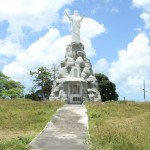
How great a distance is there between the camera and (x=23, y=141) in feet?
54.1

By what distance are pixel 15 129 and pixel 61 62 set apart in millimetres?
22892

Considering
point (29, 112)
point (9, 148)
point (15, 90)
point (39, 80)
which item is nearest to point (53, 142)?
point (9, 148)

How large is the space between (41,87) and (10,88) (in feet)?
32.4

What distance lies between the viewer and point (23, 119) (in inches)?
1075

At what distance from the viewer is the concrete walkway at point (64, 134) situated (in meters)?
15.9

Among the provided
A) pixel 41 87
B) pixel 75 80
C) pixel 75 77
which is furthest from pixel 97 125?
pixel 41 87

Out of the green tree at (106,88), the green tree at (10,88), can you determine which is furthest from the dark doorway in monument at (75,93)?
the green tree at (10,88)

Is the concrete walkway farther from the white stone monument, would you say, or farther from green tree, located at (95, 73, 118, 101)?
green tree, located at (95, 73, 118, 101)

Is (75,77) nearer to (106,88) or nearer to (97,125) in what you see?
(97,125)

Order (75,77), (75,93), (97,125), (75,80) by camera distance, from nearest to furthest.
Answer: (97,125), (75,80), (75,93), (75,77)

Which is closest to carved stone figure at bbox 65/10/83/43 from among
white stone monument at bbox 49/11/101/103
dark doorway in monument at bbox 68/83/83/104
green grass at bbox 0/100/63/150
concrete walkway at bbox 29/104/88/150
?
white stone monument at bbox 49/11/101/103

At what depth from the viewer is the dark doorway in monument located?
42562 mm

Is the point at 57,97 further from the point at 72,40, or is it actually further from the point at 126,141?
the point at 126,141

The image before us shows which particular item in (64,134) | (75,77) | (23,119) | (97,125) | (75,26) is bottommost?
(64,134)
